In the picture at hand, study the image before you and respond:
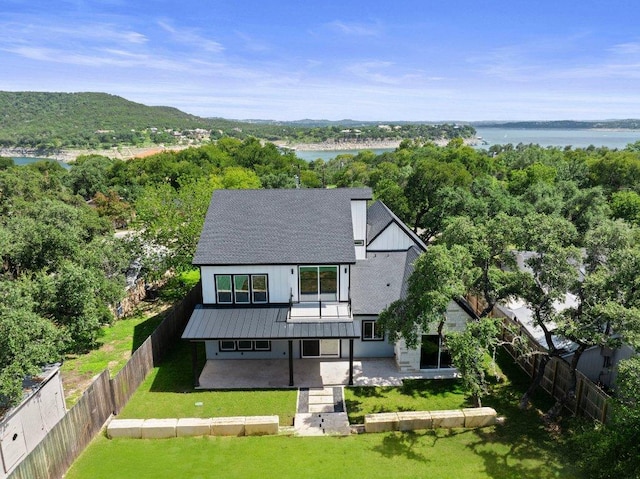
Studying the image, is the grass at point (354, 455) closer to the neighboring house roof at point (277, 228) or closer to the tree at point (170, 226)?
the neighboring house roof at point (277, 228)

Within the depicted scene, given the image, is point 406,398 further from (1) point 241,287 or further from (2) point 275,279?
(1) point 241,287

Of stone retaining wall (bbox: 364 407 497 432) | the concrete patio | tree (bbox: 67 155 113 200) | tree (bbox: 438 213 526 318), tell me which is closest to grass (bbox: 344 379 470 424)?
the concrete patio

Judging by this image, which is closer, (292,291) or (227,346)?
(292,291)

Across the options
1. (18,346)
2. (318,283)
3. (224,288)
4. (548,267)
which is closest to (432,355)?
(318,283)

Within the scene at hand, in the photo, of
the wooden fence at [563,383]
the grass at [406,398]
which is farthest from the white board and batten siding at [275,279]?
the wooden fence at [563,383]

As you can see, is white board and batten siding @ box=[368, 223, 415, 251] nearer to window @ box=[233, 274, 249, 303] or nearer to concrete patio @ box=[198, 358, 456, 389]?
concrete patio @ box=[198, 358, 456, 389]

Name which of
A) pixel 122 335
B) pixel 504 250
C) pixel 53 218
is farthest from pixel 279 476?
pixel 53 218

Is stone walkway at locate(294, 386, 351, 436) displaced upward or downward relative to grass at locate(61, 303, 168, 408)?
upward
